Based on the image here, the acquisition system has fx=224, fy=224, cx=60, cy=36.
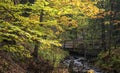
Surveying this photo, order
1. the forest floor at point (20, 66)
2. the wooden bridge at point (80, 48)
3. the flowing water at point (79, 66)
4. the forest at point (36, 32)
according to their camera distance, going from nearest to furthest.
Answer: the forest at point (36, 32), the forest floor at point (20, 66), the flowing water at point (79, 66), the wooden bridge at point (80, 48)

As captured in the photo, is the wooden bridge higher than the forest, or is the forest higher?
the forest

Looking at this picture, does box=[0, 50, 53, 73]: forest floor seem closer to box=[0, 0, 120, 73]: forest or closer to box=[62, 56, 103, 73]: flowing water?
box=[0, 0, 120, 73]: forest

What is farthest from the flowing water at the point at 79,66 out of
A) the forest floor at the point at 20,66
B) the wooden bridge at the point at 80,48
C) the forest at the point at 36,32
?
the wooden bridge at the point at 80,48

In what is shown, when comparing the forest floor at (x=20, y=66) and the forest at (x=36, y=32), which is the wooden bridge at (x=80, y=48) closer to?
the forest at (x=36, y=32)

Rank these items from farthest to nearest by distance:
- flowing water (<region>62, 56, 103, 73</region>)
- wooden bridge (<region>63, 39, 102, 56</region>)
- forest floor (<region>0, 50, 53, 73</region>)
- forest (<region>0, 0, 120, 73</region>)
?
wooden bridge (<region>63, 39, 102, 56</region>)
flowing water (<region>62, 56, 103, 73</region>)
forest floor (<region>0, 50, 53, 73</region>)
forest (<region>0, 0, 120, 73</region>)

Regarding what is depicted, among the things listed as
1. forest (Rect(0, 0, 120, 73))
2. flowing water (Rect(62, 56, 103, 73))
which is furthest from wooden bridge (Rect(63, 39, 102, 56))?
flowing water (Rect(62, 56, 103, 73))

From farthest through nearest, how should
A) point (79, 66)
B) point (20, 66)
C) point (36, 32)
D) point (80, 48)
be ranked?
point (80, 48) < point (79, 66) < point (20, 66) < point (36, 32)

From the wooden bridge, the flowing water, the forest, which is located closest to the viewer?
the forest

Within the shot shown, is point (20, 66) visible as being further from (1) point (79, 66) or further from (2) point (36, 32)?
(1) point (79, 66)

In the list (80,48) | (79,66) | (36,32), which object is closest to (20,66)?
(36,32)

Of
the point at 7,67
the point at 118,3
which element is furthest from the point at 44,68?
the point at 118,3

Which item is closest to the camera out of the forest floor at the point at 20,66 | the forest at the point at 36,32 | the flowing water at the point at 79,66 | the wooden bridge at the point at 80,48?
the forest at the point at 36,32

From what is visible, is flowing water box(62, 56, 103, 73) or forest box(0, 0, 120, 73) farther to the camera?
flowing water box(62, 56, 103, 73)

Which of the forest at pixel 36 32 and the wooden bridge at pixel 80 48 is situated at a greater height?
the forest at pixel 36 32
